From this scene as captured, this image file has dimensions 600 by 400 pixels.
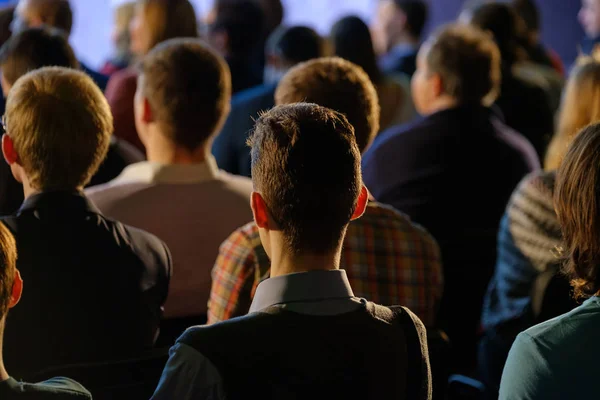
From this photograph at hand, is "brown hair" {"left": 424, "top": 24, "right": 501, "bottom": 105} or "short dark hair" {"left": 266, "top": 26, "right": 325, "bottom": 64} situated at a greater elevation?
"brown hair" {"left": 424, "top": 24, "right": 501, "bottom": 105}

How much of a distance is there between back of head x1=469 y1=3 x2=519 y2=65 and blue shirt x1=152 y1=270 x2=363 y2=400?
10.9 feet

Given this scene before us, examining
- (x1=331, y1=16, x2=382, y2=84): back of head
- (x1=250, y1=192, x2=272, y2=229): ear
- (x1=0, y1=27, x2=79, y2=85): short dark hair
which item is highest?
(x1=250, y1=192, x2=272, y2=229): ear

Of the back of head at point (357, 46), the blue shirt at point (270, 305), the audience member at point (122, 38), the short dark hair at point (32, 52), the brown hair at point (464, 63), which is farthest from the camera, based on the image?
the audience member at point (122, 38)

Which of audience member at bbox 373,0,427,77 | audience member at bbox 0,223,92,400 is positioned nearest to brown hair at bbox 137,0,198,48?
audience member at bbox 373,0,427,77

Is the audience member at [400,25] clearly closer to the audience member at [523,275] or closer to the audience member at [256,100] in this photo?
the audience member at [256,100]

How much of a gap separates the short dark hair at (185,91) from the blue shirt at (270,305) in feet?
4.19

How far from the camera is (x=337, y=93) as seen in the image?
2391 mm

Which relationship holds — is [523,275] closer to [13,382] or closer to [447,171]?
[447,171]

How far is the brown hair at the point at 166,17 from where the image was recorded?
404cm

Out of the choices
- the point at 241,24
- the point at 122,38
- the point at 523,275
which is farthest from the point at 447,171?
the point at 122,38

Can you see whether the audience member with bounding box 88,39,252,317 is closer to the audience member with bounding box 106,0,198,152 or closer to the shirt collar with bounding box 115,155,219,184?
the shirt collar with bounding box 115,155,219,184

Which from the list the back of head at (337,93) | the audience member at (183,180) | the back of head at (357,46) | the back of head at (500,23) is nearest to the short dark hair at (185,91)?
the audience member at (183,180)

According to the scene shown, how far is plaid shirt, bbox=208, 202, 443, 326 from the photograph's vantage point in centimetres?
202

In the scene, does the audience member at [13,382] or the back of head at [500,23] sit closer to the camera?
the audience member at [13,382]
